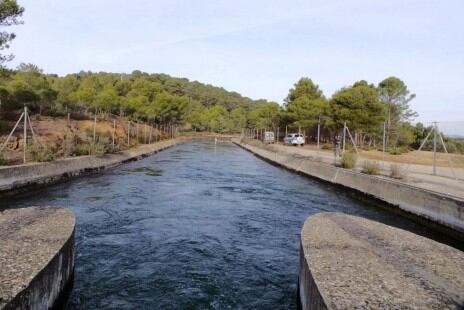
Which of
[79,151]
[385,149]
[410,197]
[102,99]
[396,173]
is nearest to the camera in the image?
[410,197]

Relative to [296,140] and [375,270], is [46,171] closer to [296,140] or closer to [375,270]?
[375,270]

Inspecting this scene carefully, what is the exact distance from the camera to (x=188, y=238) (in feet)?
34.8

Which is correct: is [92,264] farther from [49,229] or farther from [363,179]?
[363,179]

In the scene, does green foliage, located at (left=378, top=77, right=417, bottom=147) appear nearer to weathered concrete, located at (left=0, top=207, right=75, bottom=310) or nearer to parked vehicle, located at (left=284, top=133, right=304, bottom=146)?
parked vehicle, located at (left=284, top=133, right=304, bottom=146)

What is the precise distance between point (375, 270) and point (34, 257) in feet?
15.9

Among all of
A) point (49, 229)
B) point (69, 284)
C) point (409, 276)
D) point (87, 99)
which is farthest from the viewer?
point (87, 99)

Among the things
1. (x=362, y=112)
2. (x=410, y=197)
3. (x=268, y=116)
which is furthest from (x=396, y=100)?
(x=410, y=197)

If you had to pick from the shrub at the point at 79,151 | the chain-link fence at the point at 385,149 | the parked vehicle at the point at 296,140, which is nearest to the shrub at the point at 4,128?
the shrub at the point at 79,151

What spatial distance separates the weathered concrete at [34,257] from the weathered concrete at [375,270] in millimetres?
3388

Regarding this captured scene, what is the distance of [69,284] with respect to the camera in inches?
269

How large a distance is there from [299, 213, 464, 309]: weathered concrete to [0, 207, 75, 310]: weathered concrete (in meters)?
3.39

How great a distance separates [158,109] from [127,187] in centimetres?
5293

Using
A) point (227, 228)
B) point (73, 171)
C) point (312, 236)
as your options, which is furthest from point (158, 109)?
point (312, 236)

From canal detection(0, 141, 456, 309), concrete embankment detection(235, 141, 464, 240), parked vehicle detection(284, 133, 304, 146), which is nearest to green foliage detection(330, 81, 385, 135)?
parked vehicle detection(284, 133, 304, 146)
